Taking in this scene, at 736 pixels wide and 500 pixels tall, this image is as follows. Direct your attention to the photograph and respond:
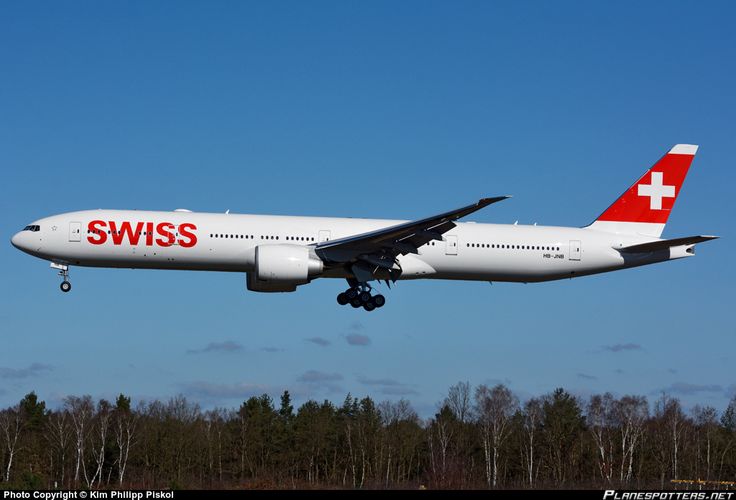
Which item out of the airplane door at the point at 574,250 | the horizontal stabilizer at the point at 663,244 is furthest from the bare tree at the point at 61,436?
the horizontal stabilizer at the point at 663,244

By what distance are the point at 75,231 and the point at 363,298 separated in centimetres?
1197

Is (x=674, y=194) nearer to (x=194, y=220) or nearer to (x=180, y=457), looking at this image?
(x=194, y=220)

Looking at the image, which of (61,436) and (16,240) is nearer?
(16,240)

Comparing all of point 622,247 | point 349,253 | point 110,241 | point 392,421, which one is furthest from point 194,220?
point 392,421

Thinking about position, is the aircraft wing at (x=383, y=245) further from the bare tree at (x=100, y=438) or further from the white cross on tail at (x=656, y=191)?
the bare tree at (x=100, y=438)

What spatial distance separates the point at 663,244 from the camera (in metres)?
42.9

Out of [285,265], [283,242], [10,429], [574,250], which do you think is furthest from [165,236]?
[10,429]

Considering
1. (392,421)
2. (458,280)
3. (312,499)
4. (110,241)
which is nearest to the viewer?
(312,499)

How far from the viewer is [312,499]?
20.2 meters

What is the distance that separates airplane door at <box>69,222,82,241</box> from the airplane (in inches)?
1.6

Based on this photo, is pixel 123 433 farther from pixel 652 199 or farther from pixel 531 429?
pixel 652 199

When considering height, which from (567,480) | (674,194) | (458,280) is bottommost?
(567,480)

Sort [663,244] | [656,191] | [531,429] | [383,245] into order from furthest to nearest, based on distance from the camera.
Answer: [531,429], [656,191], [663,244], [383,245]

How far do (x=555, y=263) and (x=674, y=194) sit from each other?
8307 mm
